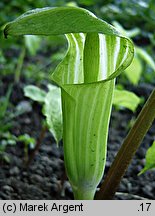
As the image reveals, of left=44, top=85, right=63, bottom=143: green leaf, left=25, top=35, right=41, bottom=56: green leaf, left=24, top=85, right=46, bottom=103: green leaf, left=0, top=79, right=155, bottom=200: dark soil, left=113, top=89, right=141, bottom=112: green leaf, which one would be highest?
left=44, top=85, right=63, bottom=143: green leaf

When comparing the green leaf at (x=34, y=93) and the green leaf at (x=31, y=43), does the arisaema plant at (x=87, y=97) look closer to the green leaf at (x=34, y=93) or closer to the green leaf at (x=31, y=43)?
the green leaf at (x=34, y=93)

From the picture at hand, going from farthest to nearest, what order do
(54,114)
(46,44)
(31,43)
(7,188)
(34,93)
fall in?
1. (46,44)
2. (31,43)
3. (34,93)
4. (7,188)
5. (54,114)

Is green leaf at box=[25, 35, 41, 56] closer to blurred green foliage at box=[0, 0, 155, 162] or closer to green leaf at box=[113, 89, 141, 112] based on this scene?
blurred green foliage at box=[0, 0, 155, 162]

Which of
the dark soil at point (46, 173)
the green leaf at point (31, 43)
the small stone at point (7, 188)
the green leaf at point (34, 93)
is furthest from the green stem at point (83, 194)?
the green leaf at point (31, 43)

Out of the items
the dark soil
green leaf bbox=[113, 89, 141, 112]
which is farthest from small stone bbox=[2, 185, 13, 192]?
green leaf bbox=[113, 89, 141, 112]

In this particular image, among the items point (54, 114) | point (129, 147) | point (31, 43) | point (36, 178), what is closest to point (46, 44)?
point (31, 43)

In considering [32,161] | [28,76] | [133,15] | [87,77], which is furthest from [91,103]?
[133,15]

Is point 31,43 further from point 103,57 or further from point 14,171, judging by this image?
point 103,57
